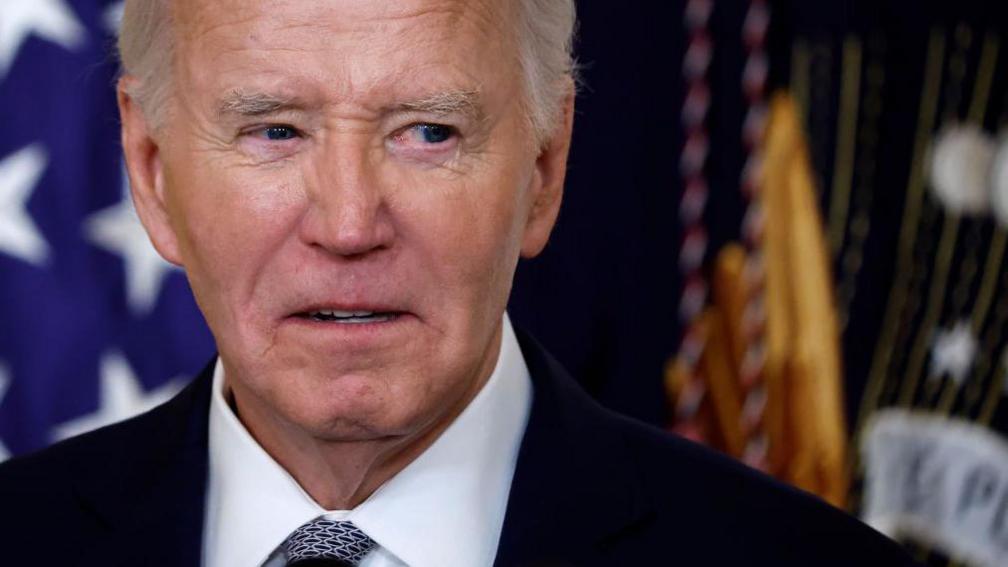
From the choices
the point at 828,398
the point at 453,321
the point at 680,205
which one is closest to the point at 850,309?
the point at 828,398

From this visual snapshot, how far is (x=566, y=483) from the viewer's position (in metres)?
2.37

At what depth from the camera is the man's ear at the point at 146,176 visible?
2420 mm

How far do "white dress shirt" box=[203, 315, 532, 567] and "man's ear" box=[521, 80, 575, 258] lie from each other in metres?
0.15

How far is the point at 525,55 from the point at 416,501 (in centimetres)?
62

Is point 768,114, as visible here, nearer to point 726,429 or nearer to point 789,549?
point 726,429

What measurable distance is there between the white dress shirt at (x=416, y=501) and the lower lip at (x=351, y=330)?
0.23 metres

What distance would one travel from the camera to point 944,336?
401 centimetres

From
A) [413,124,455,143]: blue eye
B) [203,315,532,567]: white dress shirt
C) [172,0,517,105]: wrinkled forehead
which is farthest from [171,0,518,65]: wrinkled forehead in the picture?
[203,315,532,567]: white dress shirt

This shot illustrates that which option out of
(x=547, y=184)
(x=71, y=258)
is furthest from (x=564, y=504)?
(x=71, y=258)

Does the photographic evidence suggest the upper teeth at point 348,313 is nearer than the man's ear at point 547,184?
Yes

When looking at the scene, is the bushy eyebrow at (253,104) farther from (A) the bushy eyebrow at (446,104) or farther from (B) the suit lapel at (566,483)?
(B) the suit lapel at (566,483)

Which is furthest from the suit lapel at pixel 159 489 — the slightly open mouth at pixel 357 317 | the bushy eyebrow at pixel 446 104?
the bushy eyebrow at pixel 446 104

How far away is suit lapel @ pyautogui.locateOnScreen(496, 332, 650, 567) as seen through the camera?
7.58 feet

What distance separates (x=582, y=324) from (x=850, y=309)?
2.12 feet
